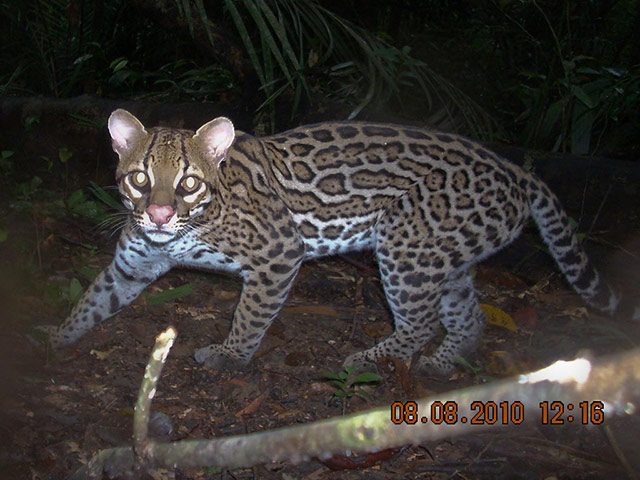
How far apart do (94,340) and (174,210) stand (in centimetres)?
133

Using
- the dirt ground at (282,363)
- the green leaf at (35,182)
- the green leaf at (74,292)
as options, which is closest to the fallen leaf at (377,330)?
the dirt ground at (282,363)

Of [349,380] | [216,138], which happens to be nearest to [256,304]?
[349,380]

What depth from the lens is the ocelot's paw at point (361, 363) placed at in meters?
Answer: 4.60

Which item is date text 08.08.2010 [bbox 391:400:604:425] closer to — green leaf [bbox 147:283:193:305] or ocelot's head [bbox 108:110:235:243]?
ocelot's head [bbox 108:110:235:243]

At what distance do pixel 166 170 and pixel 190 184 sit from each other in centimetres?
16

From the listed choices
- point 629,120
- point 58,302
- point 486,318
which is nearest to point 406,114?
point 629,120

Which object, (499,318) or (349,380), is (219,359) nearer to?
(349,380)

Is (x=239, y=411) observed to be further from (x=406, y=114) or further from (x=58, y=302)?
(x=406, y=114)

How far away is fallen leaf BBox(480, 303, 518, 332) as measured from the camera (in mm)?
5301

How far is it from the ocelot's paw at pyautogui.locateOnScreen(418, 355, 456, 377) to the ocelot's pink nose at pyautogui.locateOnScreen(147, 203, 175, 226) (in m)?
2.11

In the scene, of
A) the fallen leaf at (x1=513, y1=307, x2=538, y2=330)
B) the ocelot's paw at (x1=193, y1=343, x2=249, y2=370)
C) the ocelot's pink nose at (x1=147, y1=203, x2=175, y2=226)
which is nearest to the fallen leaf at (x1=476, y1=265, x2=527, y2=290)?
the fallen leaf at (x1=513, y1=307, x2=538, y2=330)

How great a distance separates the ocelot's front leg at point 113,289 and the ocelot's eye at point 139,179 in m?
0.59

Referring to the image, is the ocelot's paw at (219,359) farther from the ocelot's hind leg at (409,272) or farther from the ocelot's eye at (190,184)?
the ocelot's eye at (190,184)

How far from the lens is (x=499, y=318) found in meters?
5.32
